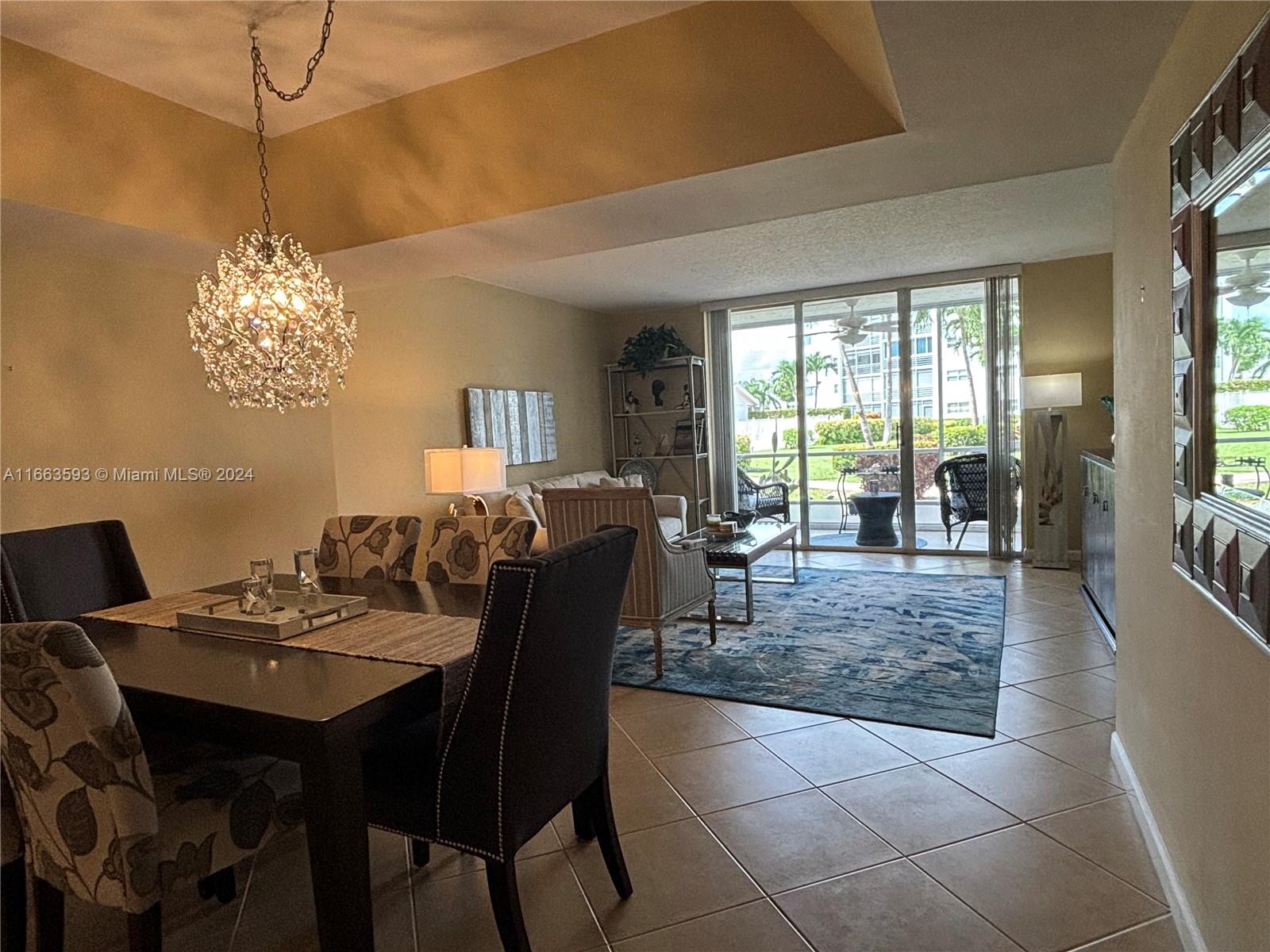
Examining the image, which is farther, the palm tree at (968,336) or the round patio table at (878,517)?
the round patio table at (878,517)

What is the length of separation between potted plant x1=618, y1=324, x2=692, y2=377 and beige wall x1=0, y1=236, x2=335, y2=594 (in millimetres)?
3685

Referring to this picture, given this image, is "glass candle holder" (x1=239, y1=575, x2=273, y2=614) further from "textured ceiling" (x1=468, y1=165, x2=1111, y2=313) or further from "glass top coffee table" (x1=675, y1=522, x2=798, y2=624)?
"textured ceiling" (x1=468, y1=165, x2=1111, y2=313)

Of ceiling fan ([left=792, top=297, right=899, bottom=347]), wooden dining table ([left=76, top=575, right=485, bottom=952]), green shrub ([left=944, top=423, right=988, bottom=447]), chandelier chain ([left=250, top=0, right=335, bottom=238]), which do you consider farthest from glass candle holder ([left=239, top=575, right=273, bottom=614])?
green shrub ([left=944, top=423, right=988, bottom=447])

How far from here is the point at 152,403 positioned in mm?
3363

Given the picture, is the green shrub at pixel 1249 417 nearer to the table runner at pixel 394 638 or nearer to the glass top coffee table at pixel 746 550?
the table runner at pixel 394 638

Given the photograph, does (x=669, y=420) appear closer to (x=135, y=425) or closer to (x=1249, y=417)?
(x=135, y=425)

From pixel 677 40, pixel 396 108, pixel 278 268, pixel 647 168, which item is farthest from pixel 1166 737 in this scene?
pixel 396 108

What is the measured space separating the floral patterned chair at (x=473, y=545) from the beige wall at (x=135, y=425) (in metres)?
1.53

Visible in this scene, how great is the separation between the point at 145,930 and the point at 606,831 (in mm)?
1061

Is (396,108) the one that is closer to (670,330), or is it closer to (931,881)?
(931,881)

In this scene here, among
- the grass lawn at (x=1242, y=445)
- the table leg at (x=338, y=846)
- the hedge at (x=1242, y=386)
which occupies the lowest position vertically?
the table leg at (x=338, y=846)

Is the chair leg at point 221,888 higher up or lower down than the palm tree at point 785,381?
lower down

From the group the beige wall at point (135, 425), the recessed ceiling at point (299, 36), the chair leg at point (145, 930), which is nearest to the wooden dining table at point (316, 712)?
the chair leg at point (145, 930)

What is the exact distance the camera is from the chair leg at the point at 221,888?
79.7 inches
